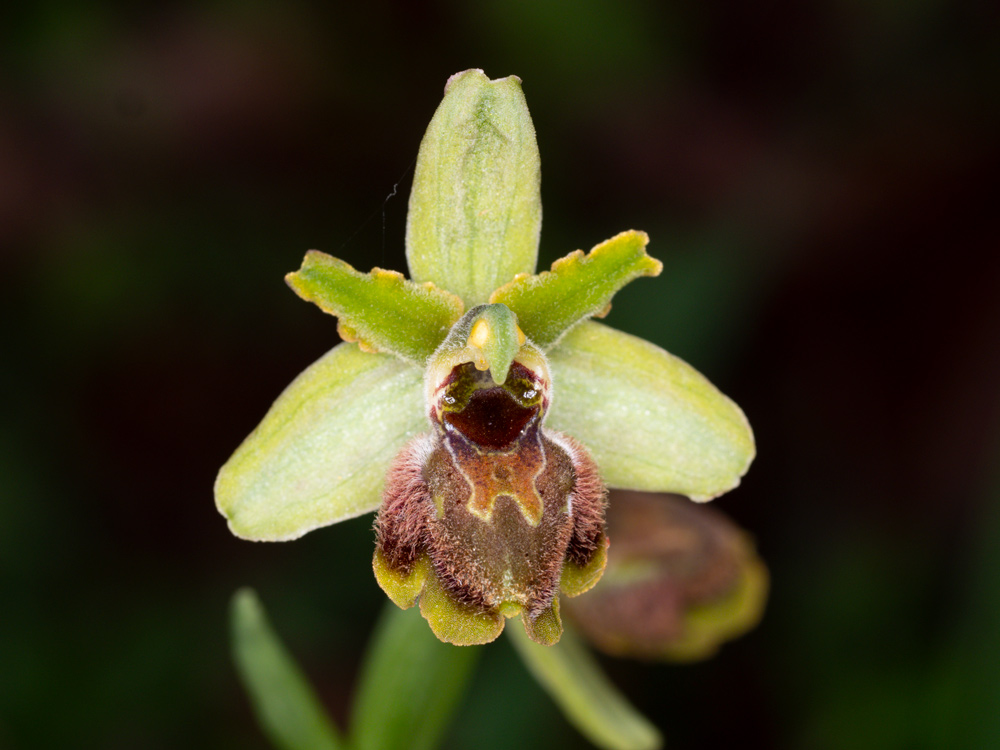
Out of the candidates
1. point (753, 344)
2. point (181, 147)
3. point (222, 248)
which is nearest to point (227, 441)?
point (222, 248)

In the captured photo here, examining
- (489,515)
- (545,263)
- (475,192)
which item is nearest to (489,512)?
(489,515)

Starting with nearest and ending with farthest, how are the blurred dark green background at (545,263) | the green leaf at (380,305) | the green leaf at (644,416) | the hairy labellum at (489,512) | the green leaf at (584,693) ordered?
1. the hairy labellum at (489,512)
2. the green leaf at (380,305)
3. the green leaf at (644,416)
4. the green leaf at (584,693)
5. the blurred dark green background at (545,263)

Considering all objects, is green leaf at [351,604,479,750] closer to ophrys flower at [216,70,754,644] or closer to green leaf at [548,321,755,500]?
ophrys flower at [216,70,754,644]

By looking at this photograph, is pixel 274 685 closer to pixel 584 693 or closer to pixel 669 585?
pixel 584 693

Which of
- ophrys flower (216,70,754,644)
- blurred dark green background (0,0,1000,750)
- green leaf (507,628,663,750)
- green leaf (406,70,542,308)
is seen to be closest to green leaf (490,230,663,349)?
ophrys flower (216,70,754,644)

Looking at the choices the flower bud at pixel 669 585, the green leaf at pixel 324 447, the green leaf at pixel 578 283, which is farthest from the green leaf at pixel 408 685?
the green leaf at pixel 578 283

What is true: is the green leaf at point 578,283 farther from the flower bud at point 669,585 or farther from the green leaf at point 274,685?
the green leaf at point 274,685
